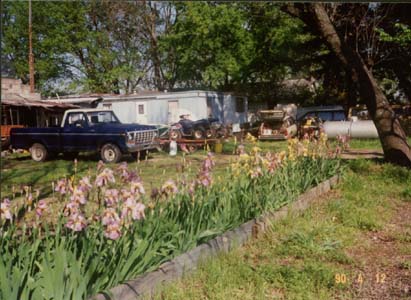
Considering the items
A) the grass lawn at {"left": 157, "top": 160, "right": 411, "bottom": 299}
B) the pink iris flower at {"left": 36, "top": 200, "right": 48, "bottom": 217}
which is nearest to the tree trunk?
the grass lawn at {"left": 157, "top": 160, "right": 411, "bottom": 299}

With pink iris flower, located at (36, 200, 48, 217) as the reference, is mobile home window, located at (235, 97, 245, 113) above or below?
above

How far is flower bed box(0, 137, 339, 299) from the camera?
1804 millimetres

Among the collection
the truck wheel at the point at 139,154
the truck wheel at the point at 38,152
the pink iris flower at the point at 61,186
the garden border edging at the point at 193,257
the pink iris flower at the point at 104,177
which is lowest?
the garden border edging at the point at 193,257

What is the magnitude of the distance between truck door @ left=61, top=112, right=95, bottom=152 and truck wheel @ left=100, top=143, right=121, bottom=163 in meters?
0.10

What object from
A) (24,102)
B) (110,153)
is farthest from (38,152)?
(110,153)

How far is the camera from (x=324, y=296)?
2361 millimetres

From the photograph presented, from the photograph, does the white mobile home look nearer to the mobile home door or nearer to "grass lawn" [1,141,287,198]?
the mobile home door

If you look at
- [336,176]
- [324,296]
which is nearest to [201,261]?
[324,296]

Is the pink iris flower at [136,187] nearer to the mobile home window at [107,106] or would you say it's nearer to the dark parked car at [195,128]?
the dark parked car at [195,128]

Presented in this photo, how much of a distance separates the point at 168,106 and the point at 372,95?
2.96 m

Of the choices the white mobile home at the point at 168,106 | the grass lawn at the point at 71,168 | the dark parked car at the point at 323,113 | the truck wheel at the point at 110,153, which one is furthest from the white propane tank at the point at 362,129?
the truck wheel at the point at 110,153

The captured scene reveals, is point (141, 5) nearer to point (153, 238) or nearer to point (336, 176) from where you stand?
point (153, 238)

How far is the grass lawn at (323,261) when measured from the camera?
2.45m

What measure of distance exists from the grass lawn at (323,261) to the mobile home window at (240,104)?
0.98m
